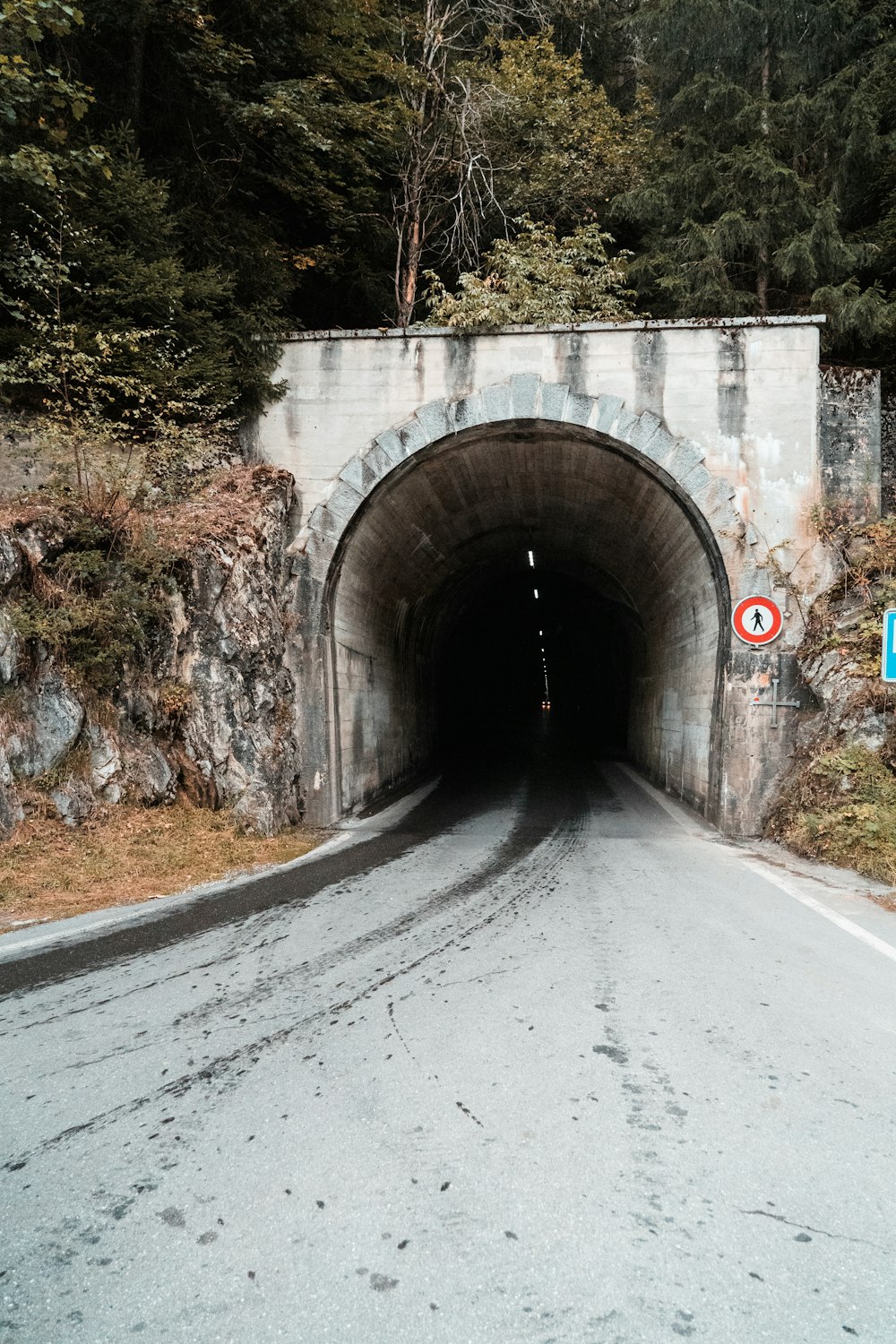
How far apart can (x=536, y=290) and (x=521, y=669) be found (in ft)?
100

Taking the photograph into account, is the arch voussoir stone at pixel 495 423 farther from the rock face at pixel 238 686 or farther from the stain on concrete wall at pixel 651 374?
the rock face at pixel 238 686

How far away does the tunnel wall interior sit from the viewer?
445 inches

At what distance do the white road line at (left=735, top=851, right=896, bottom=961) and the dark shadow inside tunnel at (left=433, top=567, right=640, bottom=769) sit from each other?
11.5m

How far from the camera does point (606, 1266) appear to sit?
6.97 feet

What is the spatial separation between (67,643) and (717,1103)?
7.42m

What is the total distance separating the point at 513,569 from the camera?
2095 centimetres

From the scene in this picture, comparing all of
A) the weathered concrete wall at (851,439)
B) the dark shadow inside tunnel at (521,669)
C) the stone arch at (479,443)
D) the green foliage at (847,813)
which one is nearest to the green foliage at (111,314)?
the stone arch at (479,443)

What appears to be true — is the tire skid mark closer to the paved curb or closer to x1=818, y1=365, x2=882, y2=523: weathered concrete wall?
the paved curb

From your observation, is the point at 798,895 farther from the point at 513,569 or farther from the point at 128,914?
the point at 513,569

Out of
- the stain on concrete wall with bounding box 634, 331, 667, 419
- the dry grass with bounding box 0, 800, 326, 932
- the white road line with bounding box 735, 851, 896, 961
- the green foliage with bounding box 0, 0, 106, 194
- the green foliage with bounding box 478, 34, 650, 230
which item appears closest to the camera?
the white road line with bounding box 735, 851, 896, 961

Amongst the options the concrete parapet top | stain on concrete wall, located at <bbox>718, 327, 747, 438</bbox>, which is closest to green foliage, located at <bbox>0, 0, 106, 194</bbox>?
the concrete parapet top

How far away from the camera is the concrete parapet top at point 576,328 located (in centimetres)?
1066

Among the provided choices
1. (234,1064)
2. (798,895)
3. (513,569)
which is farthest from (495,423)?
(513,569)

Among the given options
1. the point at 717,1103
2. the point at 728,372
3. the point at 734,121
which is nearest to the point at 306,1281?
the point at 717,1103
